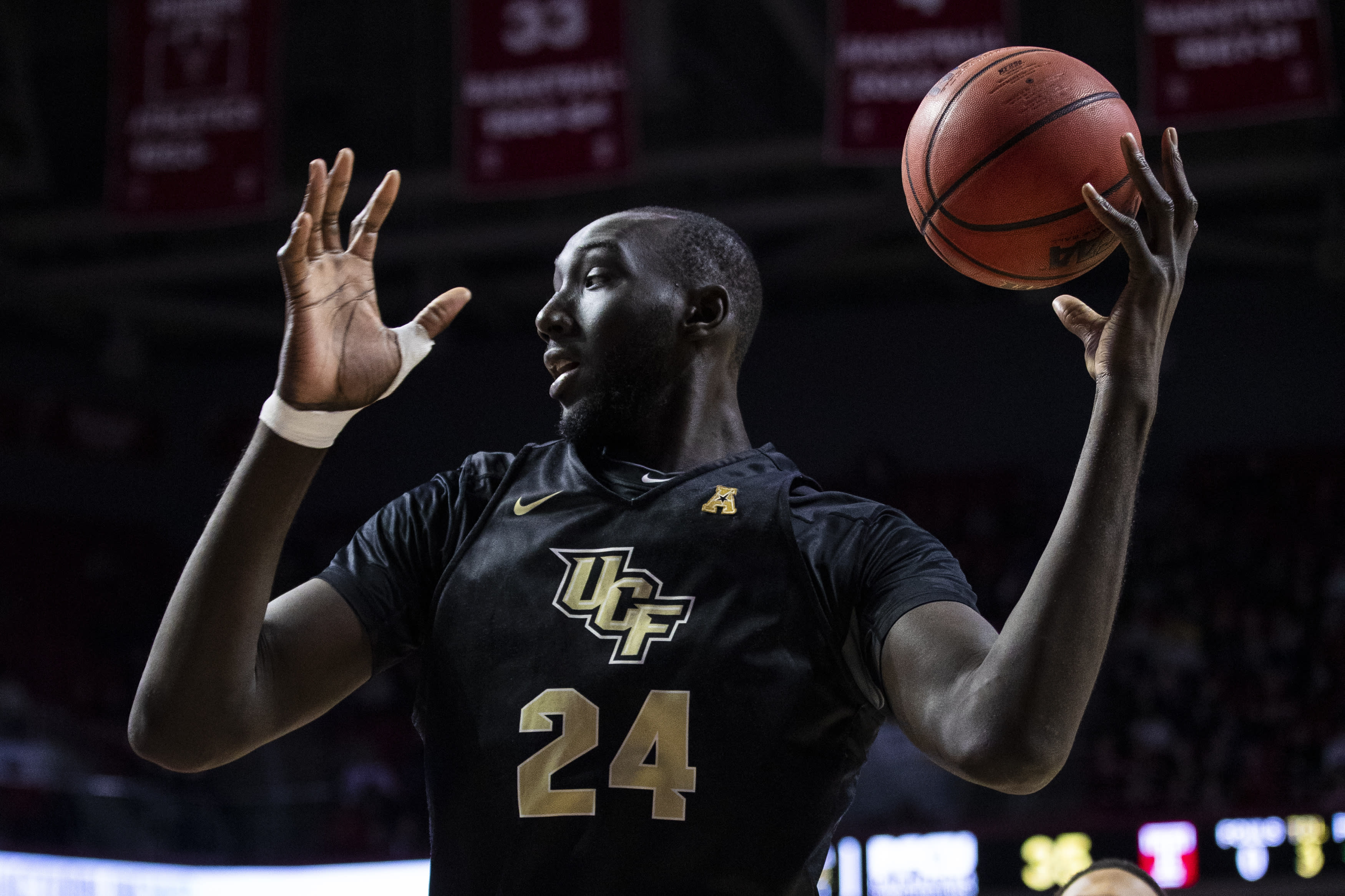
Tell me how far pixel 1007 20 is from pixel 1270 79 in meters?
1.23

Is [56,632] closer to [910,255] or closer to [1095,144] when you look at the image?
[910,255]

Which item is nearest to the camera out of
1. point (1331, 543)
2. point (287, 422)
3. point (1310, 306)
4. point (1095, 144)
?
point (287, 422)

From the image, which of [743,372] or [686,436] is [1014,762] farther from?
[743,372]

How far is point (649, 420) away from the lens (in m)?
2.43

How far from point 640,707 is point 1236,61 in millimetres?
5676

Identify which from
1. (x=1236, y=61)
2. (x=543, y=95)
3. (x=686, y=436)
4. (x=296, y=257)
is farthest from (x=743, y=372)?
(x=296, y=257)

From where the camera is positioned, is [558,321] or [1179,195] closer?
[1179,195]

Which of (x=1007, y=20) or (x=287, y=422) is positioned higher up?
(x=1007, y=20)

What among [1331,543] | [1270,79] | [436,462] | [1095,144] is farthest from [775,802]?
[436,462]

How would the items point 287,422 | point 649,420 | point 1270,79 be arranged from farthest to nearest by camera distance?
point 1270,79
point 649,420
point 287,422

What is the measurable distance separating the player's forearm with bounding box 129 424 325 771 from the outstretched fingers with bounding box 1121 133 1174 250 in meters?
1.14

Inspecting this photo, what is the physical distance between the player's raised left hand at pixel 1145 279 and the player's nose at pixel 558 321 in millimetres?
841

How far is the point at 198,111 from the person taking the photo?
7.73 meters

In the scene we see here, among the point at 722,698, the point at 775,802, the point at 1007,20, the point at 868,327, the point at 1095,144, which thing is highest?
the point at 1007,20
